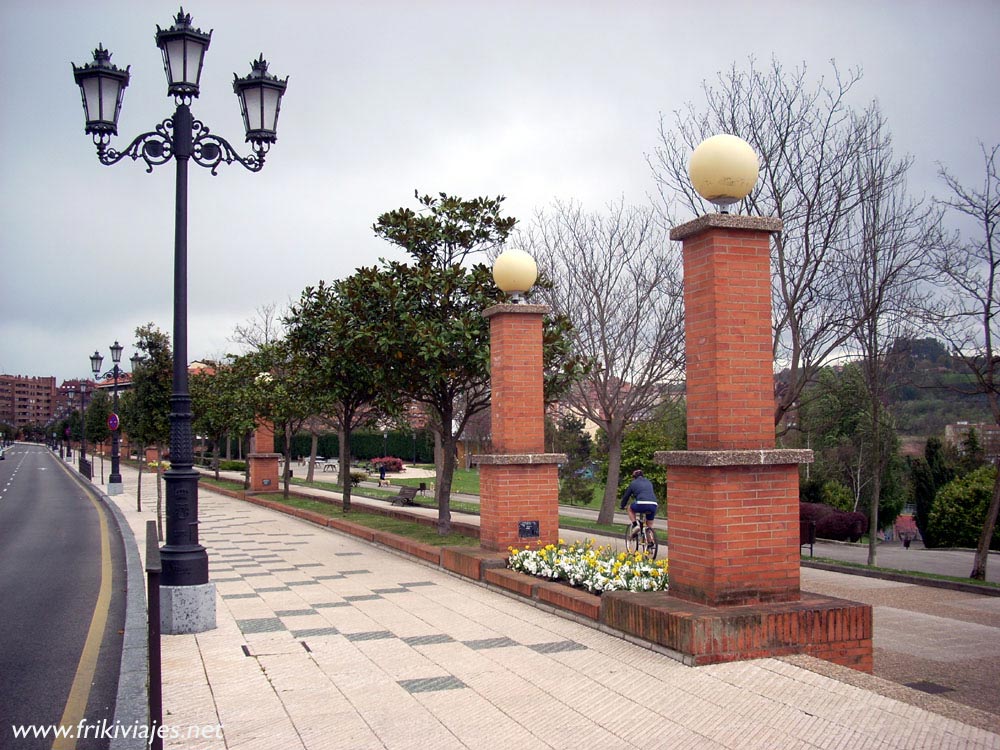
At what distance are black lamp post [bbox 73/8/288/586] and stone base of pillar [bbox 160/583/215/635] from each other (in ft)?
0.35

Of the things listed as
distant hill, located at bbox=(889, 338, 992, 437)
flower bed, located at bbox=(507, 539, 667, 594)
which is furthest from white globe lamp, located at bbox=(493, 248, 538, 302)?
distant hill, located at bbox=(889, 338, 992, 437)

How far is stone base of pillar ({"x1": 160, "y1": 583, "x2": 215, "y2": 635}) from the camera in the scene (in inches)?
301

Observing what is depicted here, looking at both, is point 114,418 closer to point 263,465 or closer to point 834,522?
point 263,465

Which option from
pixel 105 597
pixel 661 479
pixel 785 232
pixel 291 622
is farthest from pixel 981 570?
pixel 661 479

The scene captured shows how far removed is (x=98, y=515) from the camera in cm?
2491

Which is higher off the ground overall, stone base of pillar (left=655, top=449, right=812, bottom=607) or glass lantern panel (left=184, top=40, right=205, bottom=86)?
glass lantern panel (left=184, top=40, right=205, bottom=86)

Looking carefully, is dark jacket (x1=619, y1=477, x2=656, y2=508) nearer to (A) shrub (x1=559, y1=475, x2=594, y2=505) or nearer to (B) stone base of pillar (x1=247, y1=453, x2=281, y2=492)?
(B) stone base of pillar (x1=247, y1=453, x2=281, y2=492)

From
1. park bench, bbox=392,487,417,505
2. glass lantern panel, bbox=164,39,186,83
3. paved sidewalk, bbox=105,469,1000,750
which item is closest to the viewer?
paved sidewalk, bbox=105,469,1000,750

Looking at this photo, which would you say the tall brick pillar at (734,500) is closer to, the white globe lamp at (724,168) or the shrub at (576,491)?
the white globe lamp at (724,168)

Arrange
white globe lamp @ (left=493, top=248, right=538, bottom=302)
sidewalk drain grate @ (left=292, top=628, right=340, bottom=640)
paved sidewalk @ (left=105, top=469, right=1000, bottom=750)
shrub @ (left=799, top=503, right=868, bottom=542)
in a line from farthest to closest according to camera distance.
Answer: shrub @ (left=799, top=503, right=868, bottom=542) → white globe lamp @ (left=493, top=248, right=538, bottom=302) → sidewalk drain grate @ (left=292, top=628, right=340, bottom=640) → paved sidewalk @ (left=105, top=469, right=1000, bottom=750)

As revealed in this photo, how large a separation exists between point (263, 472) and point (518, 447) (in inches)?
844

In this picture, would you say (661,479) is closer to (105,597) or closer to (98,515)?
(98,515)

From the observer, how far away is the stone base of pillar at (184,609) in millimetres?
7656

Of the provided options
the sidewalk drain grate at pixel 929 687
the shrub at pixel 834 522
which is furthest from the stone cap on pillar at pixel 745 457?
the shrub at pixel 834 522
